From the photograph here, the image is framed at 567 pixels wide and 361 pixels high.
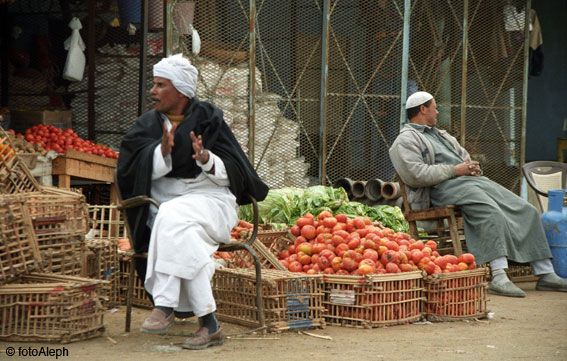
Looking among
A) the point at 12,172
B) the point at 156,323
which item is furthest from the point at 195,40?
the point at 156,323

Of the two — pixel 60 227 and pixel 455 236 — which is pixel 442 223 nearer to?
pixel 455 236

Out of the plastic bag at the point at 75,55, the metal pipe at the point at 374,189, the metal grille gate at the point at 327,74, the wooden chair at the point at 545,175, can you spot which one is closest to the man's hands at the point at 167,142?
the metal grille gate at the point at 327,74

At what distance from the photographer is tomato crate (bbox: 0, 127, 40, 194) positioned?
5234 mm

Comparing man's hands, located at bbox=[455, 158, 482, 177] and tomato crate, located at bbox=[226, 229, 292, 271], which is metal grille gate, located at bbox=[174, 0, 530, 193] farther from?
tomato crate, located at bbox=[226, 229, 292, 271]

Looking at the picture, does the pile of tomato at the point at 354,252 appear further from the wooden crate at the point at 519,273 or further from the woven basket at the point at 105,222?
the wooden crate at the point at 519,273

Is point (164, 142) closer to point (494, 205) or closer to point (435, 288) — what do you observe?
point (435, 288)

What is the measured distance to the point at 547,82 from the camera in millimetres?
14031

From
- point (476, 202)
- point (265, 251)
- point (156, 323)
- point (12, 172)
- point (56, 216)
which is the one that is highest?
point (12, 172)

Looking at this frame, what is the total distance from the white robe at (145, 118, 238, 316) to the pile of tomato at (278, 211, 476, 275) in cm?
92

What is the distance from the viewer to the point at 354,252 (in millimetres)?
5465

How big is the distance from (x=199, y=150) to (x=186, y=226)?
1.40 ft

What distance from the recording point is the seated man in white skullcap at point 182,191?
14.4 ft

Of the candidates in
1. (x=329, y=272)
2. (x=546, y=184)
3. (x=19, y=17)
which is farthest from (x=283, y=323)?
(x=19, y=17)

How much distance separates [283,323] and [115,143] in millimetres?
4844
